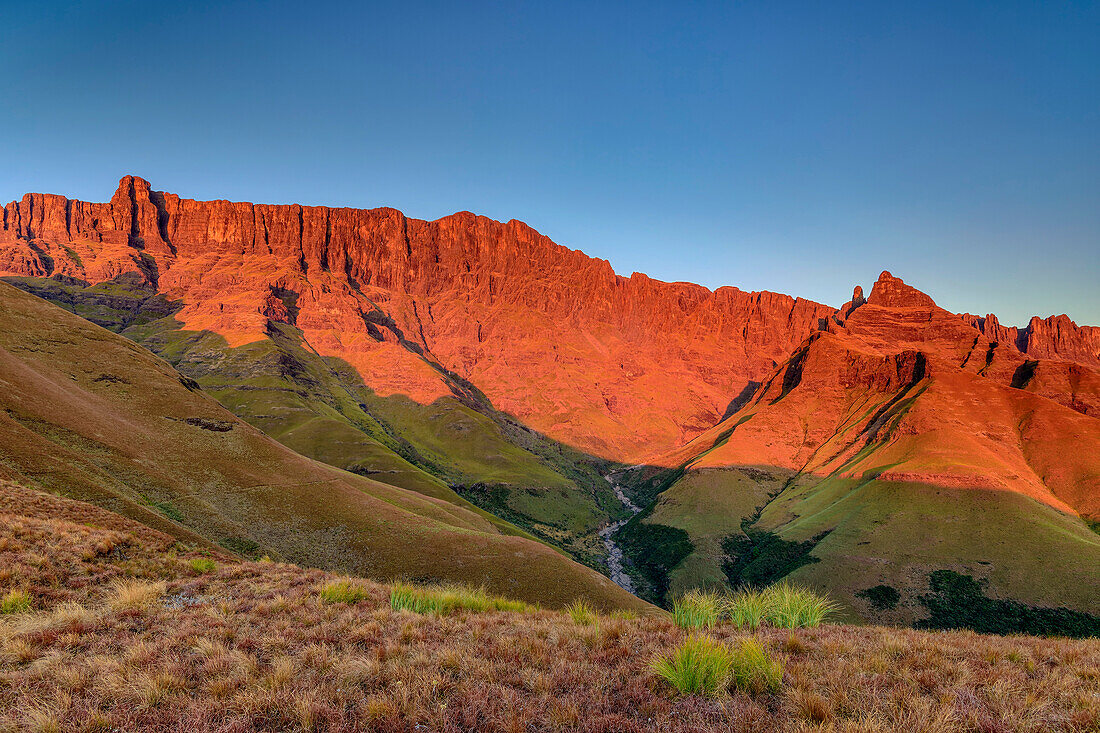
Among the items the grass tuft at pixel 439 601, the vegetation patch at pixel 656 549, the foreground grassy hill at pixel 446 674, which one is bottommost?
the vegetation patch at pixel 656 549

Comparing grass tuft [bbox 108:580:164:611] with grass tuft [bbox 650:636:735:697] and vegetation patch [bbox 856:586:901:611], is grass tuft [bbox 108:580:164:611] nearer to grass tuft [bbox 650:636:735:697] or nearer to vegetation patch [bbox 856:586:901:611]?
grass tuft [bbox 650:636:735:697]

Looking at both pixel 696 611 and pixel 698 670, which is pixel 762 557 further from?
pixel 698 670

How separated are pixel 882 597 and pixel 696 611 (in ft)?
321

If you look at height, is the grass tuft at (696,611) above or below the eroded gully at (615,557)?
above

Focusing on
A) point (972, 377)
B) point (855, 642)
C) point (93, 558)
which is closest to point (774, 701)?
point (855, 642)

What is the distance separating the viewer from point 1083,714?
5285 mm

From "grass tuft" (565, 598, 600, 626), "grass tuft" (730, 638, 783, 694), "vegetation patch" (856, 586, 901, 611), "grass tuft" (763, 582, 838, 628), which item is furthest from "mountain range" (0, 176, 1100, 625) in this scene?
"grass tuft" (730, 638, 783, 694)

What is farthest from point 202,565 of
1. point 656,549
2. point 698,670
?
point 656,549

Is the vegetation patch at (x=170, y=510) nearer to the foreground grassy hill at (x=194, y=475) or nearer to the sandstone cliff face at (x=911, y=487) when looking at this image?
the foreground grassy hill at (x=194, y=475)

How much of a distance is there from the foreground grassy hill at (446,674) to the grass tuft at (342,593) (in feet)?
2.01

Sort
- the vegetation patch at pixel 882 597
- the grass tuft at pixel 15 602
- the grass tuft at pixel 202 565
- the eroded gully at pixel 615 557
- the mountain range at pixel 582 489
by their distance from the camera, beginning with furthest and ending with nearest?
the eroded gully at pixel 615 557, the vegetation patch at pixel 882 597, the mountain range at pixel 582 489, the grass tuft at pixel 202 565, the grass tuft at pixel 15 602

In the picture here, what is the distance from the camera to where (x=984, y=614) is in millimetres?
71250

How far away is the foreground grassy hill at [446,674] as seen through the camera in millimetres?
5309

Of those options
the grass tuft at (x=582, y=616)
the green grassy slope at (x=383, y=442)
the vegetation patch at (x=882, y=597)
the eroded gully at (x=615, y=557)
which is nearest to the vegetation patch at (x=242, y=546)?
the grass tuft at (x=582, y=616)
